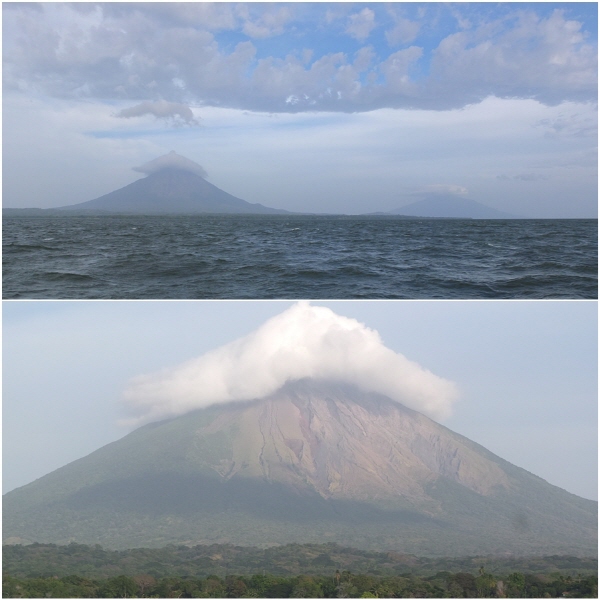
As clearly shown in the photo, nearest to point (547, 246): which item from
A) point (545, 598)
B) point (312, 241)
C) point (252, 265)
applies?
point (312, 241)

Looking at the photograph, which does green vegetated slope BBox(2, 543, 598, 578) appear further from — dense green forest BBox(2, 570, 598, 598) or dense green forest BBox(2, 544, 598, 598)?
dense green forest BBox(2, 570, 598, 598)

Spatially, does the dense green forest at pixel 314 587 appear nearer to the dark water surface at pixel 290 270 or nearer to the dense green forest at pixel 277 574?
the dense green forest at pixel 277 574

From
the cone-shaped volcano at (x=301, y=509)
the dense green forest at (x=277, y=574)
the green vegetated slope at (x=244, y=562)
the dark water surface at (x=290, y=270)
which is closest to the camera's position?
the dark water surface at (x=290, y=270)

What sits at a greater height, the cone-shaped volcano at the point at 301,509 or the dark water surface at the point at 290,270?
the dark water surface at the point at 290,270

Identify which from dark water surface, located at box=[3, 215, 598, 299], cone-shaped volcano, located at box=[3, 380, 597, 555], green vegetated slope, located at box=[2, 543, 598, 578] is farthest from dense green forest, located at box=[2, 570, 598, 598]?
cone-shaped volcano, located at box=[3, 380, 597, 555]

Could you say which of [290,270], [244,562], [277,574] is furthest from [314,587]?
[290,270]

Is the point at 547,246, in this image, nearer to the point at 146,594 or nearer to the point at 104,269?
the point at 104,269

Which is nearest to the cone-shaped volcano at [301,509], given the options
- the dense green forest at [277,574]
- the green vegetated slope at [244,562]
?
the green vegetated slope at [244,562]

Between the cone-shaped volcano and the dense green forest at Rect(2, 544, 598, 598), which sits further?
the cone-shaped volcano

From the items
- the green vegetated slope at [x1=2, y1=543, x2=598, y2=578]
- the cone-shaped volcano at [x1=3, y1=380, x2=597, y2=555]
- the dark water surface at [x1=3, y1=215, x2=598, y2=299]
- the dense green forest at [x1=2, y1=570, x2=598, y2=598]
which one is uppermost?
the dark water surface at [x1=3, y1=215, x2=598, y2=299]

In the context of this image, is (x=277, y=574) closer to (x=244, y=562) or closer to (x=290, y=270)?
(x=244, y=562)
